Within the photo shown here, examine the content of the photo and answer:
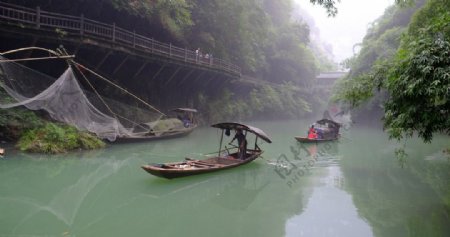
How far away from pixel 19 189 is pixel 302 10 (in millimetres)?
108503

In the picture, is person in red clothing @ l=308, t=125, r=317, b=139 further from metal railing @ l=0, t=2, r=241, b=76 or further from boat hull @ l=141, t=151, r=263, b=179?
metal railing @ l=0, t=2, r=241, b=76

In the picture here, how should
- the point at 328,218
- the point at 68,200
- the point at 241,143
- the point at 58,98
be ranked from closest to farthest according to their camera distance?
the point at 328,218, the point at 68,200, the point at 58,98, the point at 241,143

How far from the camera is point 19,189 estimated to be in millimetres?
8055

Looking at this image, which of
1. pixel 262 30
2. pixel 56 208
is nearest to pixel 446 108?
pixel 56 208

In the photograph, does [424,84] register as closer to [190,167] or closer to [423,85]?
[423,85]

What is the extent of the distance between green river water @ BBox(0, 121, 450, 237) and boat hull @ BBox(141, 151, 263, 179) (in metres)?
0.26

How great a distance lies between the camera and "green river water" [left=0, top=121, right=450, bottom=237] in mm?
6328

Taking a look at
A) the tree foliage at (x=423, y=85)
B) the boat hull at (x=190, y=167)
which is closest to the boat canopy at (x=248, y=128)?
the boat hull at (x=190, y=167)

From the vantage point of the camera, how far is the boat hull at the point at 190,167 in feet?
27.1

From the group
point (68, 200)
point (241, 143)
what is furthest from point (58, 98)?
point (241, 143)

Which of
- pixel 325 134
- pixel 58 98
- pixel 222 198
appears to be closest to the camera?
pixel 222 198

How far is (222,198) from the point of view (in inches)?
324

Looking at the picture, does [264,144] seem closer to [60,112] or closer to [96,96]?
[96,96]

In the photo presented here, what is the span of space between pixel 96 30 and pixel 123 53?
159 cm
